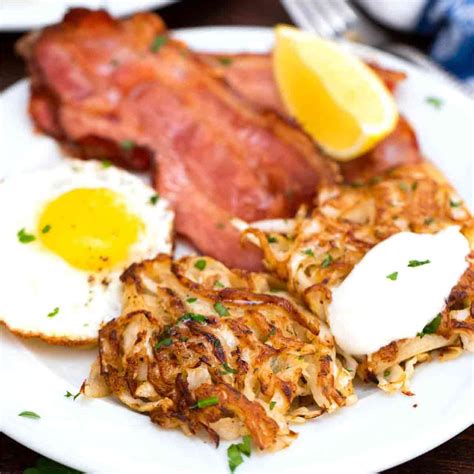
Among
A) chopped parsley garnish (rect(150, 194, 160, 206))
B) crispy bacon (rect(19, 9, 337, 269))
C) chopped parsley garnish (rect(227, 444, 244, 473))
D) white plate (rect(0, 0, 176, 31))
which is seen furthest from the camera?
white plate (rect(0, 0, 176, 31))

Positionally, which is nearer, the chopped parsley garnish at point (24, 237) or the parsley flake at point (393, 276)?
the parsley flake at point (393, 276)

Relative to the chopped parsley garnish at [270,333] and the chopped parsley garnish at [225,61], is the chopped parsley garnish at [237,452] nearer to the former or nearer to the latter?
the chopped parsley garnish at [270,333]

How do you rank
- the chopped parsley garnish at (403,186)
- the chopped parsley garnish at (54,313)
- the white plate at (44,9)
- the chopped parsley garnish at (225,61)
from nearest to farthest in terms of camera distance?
the chopped parsley garnish at (54,313), the chopped parsley garnish at (403,186), the chopped parsley garnish at (225,61), the white plate at (44,9)

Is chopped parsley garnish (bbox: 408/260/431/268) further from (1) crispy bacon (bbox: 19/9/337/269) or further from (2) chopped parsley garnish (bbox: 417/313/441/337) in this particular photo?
(1) crispy bacon (bbox: 19/9/337/269)

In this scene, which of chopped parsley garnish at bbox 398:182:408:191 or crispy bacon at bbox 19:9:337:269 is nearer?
chopped parsley garnish at bbox 398:182:408:191

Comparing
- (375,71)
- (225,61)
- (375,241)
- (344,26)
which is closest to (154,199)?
(375,241)

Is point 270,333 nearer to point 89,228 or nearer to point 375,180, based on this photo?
point 89,228

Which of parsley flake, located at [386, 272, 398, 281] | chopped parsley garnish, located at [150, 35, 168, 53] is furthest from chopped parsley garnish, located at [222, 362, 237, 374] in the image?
chopped parsley garnish, located at [150, 35, 168, 53]

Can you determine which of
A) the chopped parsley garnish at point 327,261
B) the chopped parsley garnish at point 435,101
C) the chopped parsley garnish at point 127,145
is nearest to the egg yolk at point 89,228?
the chopped parsley garnish at point 127,145
